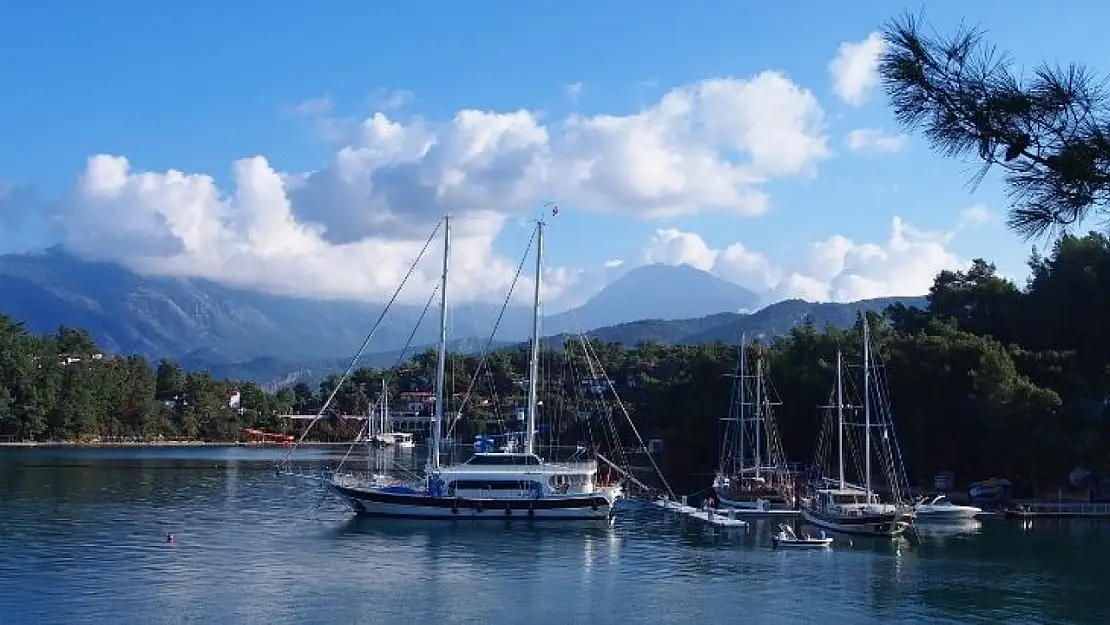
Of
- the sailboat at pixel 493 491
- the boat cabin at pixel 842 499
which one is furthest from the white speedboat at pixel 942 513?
the sailboat at pixel 493 491

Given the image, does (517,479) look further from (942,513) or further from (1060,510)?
(1060,510)

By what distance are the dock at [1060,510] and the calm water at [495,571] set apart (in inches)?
69.4

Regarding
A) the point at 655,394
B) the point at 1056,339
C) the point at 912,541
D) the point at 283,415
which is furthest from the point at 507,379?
the point at 912,541

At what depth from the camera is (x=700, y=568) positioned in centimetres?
3928

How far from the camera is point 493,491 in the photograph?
52656 mm

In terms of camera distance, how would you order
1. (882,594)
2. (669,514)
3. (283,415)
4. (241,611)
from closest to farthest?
(241,611)
(882,594)
(669,514)
(283,415)

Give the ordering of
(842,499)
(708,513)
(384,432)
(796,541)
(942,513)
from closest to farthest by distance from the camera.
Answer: (796,541)
(842,499)
(942,513)
(708,513)
(384,432)

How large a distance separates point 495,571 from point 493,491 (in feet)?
47.7

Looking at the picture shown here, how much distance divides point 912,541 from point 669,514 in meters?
13.7

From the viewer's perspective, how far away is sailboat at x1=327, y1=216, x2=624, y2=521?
2060 inches

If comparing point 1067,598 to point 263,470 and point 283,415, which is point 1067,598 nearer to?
point 263,470

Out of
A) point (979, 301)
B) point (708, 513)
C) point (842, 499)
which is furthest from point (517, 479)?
point (979, 301)

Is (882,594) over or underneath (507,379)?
underneath

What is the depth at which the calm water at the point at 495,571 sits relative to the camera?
31.0 m
